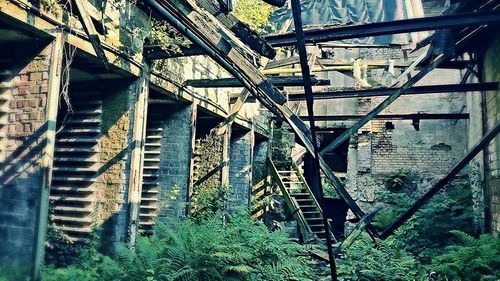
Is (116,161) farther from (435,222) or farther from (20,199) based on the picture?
(435,222)

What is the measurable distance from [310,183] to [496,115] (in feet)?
26.8

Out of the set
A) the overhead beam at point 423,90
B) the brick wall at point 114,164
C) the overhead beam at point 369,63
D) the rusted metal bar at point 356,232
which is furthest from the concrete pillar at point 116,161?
the overhead beam at point 423,90

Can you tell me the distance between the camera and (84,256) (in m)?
4.79

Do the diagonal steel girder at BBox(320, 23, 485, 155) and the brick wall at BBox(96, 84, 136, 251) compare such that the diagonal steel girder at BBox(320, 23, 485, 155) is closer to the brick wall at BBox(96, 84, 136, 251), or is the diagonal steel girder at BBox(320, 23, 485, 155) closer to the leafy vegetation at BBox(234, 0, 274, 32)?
the brick wall at BBox(96, 84, 136, 251)

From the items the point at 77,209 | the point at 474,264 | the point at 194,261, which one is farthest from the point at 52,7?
the point at 474,264

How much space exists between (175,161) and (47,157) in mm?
3297

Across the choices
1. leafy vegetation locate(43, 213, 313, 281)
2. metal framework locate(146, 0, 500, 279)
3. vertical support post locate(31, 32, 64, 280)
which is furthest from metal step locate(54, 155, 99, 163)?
metal framework locate(146, 0, 500, 279)

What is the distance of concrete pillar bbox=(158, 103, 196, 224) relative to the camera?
6.97 metres

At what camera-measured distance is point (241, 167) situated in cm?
1064

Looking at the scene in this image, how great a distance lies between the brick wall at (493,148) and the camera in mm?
6375

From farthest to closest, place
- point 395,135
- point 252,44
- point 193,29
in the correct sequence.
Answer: point 395,135 → point 252,44 → point 193,29

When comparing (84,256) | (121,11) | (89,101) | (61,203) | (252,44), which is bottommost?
(84,256)

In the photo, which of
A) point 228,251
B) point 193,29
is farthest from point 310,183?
point 193,29

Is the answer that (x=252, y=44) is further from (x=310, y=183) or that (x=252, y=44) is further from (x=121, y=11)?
(x=310, y=183)
